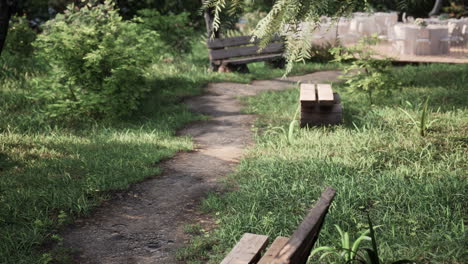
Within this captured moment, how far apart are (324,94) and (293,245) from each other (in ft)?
18.9

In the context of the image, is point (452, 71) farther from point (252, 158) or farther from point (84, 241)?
point (84, 241)

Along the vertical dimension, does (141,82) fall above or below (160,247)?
above

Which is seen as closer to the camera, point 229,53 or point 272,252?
point 272,252

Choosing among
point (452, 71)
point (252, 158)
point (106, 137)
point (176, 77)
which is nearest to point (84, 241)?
point (252, 158)

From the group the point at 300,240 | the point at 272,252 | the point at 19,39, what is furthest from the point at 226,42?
the point at 300,240

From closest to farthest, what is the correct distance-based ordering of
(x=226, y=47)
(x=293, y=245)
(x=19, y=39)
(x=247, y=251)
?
(x=293, y=245)
(x=247, y=251)
(x=19, y=39)
(x=226, y=47)

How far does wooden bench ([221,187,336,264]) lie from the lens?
2.26m

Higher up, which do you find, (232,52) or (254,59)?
(232,52)

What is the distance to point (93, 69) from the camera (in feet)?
27.0

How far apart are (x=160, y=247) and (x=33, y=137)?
3842 millimetres

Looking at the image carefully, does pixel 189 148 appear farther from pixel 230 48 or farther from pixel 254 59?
pixel 230 48

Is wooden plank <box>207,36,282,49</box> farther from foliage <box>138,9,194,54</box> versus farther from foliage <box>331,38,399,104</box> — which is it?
foliage <box>331,38,399,104</box>

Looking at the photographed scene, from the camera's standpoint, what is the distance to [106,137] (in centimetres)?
758

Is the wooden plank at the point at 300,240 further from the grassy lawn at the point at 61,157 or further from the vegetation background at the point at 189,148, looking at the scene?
the grassy lawn at the point at 61,157
